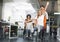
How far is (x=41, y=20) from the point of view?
2.39 m

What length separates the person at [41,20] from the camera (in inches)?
93.4

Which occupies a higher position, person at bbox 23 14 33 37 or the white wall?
the white wall

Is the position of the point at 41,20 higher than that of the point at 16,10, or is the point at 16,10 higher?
the point at 16,10

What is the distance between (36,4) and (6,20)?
47cm

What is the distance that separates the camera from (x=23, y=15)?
240 centimetres

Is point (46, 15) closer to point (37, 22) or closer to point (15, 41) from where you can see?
point (37, 22)

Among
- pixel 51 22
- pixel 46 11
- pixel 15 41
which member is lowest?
pixel 15 41

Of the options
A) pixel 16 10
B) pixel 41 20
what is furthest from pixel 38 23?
pixel 16 10

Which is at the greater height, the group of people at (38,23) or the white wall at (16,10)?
the white wall at (16,10)

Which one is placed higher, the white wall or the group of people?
the white wall

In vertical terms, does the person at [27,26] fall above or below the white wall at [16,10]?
below

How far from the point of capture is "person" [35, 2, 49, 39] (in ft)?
7.78

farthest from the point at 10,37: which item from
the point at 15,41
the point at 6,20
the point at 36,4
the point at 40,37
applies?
the point at 36,4

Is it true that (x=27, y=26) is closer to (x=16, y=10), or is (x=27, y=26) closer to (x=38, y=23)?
(x=38, y=23)
